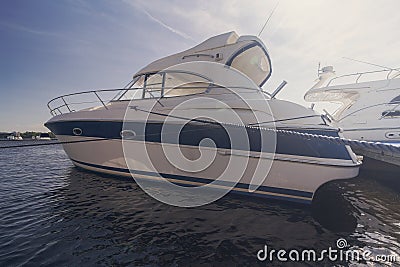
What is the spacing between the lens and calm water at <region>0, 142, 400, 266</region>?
113 inches

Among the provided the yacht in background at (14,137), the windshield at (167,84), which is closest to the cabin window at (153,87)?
the windshield at (167,84)

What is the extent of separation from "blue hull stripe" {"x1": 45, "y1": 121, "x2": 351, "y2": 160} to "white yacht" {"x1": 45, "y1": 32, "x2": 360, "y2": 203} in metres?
0.02

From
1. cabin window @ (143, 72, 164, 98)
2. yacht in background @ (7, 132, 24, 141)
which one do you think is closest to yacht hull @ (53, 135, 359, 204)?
cabin window @ (143, 72, 164, 98)

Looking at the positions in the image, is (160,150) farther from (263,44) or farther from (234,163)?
(263,44)

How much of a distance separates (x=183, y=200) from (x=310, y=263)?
9.18ft

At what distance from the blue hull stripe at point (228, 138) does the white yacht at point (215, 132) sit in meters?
0.02

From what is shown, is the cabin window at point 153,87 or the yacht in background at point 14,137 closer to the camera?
the cabin window at point 153,87

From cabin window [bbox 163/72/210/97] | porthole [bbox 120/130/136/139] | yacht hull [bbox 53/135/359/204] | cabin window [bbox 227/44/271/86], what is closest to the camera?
Result: yacht hull [bbox 53/135/359/204]

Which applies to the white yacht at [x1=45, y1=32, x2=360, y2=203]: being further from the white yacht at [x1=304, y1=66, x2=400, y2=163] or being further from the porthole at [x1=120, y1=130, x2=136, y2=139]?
the white yacht at [x1=304, y1=66, x2=400, y2=163]

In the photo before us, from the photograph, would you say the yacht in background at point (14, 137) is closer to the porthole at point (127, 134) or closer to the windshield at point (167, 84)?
the windshield at point (167, 84)

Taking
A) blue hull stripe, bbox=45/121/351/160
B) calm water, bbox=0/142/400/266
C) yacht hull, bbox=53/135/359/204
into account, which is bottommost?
calm water, bbox=0/142/400/266

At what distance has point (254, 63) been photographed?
6.55 meters

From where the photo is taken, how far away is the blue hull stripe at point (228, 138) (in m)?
4.49

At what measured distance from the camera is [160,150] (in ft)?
17.4
